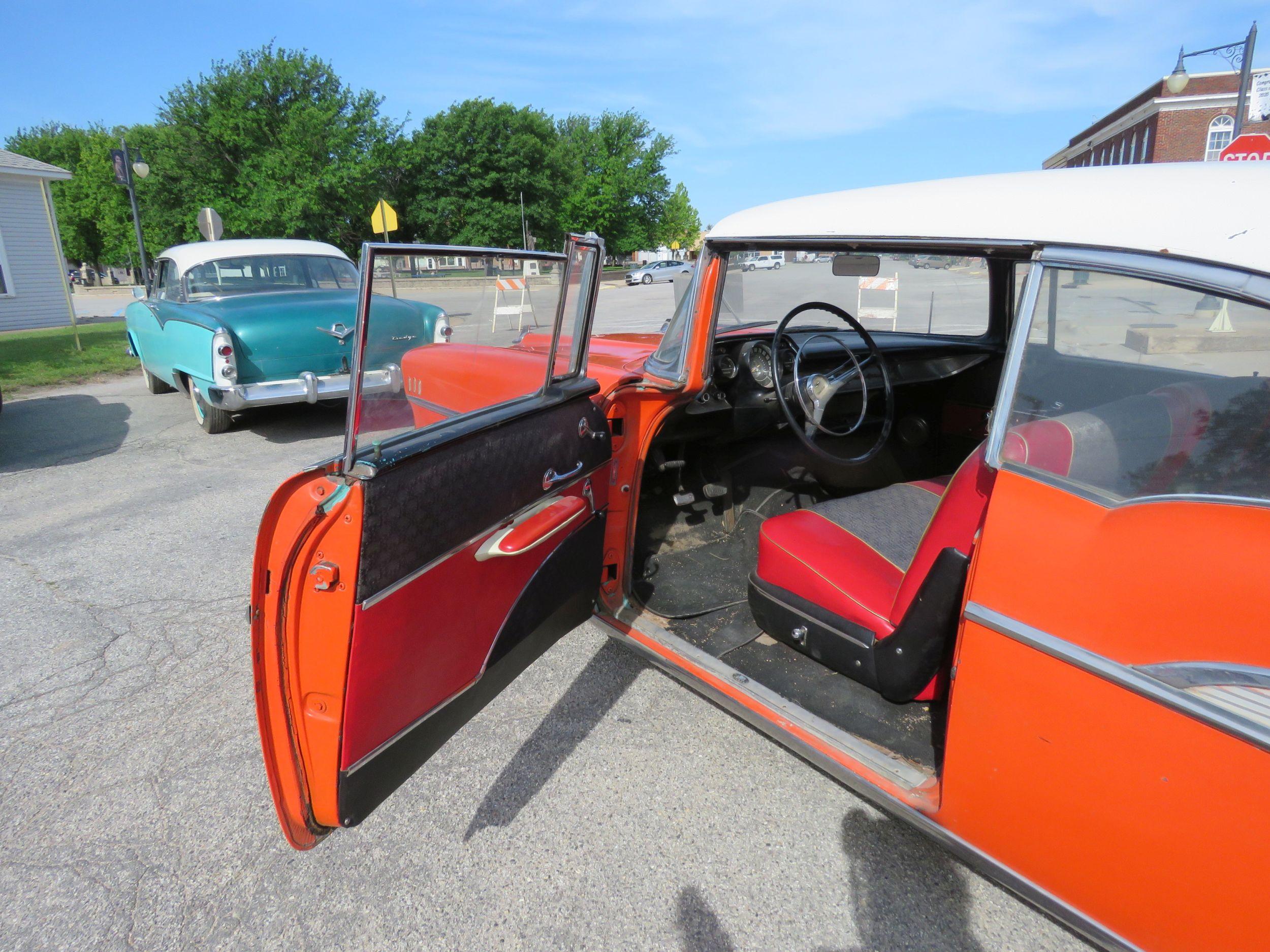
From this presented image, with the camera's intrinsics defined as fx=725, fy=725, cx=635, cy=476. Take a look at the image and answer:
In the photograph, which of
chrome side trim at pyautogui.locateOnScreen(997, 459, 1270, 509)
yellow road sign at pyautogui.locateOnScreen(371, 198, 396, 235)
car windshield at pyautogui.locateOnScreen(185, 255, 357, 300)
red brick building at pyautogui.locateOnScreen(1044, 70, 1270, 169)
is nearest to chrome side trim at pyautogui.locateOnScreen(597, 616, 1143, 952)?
chrome side trim at pyautogui.locateOnScreen(997, 459, 1270, 509)

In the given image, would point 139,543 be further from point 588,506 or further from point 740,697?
point 740,697

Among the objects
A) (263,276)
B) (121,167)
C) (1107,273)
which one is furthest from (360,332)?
(121,167)

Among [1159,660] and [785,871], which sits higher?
[1159,660]

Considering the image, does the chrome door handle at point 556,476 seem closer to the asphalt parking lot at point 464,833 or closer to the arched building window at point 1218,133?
the asphalt parking lot at point 464,833

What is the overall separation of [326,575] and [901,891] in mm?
1681

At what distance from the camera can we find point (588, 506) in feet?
7.61

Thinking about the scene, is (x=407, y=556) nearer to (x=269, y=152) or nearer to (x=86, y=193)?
(x=269, y=152)

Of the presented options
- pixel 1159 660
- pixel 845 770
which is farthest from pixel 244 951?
pixel 1159 660

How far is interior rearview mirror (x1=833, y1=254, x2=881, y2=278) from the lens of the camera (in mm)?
2707

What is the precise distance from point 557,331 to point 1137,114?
1696 inches

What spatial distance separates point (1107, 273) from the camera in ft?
4.67

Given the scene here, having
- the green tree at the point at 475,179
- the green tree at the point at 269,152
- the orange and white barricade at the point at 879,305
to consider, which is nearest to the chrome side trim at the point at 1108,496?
the orange and white barricade at the point at 879,305

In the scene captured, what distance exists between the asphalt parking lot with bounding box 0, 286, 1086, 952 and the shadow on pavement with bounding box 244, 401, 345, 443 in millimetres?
3732

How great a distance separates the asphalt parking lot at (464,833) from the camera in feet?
6.04
